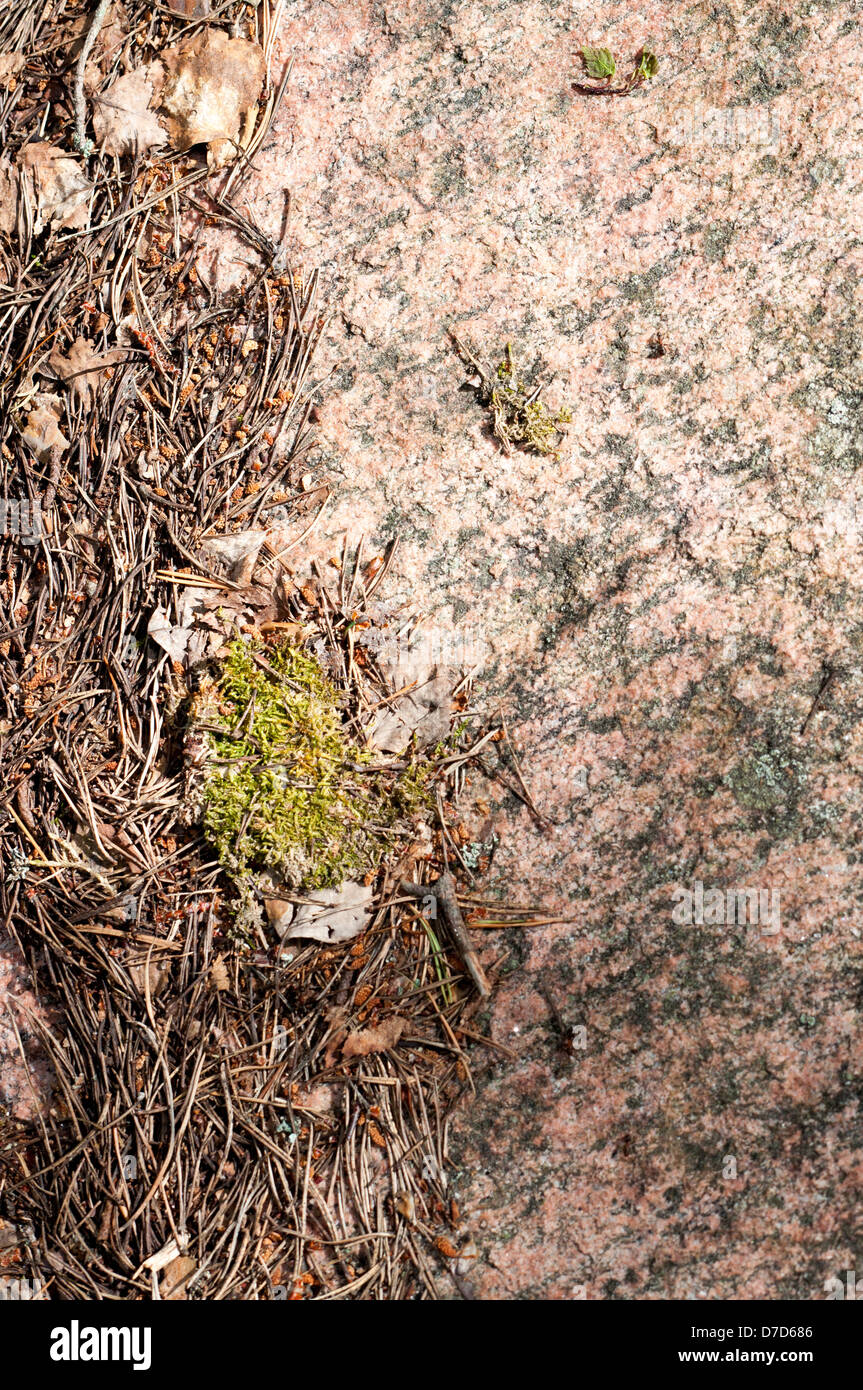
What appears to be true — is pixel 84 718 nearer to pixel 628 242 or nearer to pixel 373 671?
pixel 373 671

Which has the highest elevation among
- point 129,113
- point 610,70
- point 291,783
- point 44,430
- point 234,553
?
point 610,70

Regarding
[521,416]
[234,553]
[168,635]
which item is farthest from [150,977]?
[521,416]

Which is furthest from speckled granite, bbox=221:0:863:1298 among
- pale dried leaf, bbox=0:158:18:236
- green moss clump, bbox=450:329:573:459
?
pale dried leaf, bbox=0:158:18:236

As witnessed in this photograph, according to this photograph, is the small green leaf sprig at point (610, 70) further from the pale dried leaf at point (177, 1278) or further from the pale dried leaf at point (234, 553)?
the pale dried leaf at point (177, 1278)

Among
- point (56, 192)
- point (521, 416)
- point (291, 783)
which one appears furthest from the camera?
point (56, 192)

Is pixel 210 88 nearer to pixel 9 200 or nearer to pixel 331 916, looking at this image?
pixel 9 200
